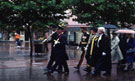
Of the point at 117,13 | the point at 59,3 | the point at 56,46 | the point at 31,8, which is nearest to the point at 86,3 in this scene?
the point at 117,13

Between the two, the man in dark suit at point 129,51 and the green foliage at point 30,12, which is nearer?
the man in dark suit at point 129,51

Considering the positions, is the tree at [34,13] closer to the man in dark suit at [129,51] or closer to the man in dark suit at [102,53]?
the man in dark suit at [129,51]

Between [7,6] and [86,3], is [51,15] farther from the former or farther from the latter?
[86,3]

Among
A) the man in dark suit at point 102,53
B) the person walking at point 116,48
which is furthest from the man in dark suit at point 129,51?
the man in dark suit at point 102,53

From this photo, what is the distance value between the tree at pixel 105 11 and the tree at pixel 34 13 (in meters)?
5.20

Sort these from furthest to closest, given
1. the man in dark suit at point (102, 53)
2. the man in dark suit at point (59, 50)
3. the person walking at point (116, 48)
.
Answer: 1. the person walking at point (116, 48)
2. the man in dark suit at point (59, 50)
3. the man in dark suit at point (102, 53)

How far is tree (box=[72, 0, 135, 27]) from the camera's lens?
71.8 ft

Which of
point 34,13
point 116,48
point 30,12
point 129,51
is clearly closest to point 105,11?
point 34,13

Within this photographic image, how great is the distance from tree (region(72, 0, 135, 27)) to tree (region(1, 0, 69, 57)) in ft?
17.0

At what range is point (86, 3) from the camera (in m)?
22.3

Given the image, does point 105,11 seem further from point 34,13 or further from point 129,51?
point 129,51

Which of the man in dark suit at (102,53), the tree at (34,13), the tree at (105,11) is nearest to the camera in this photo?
the man in dark suit at (102,53)

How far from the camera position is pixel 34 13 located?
675 inches

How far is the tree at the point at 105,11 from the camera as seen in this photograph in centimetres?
2189
